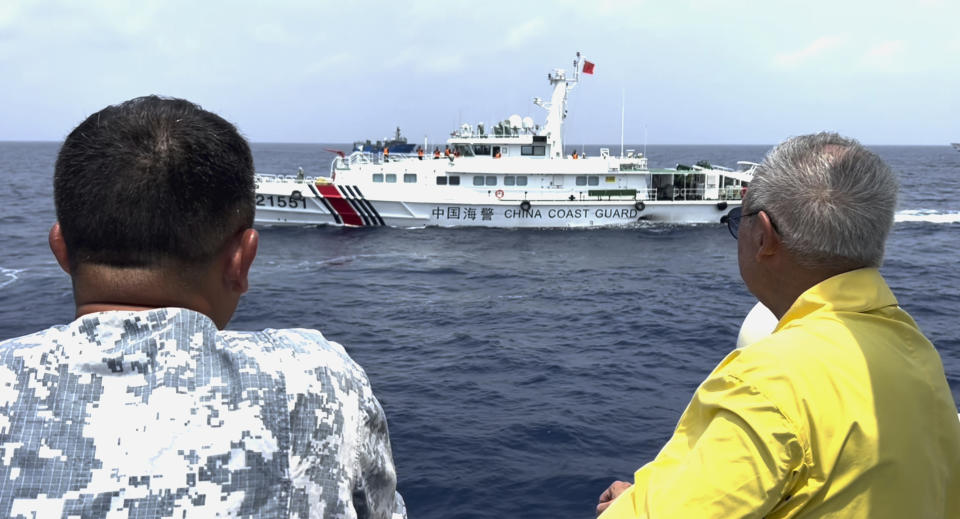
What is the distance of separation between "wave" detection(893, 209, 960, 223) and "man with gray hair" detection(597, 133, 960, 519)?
32717 mm

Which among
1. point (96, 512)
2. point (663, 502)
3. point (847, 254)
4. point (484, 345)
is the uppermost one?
point (847, 254)

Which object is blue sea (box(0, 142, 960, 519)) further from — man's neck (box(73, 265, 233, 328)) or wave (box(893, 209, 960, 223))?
man's neck (box(73, 265, 233, 328))

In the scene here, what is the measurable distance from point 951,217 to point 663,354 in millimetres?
25832

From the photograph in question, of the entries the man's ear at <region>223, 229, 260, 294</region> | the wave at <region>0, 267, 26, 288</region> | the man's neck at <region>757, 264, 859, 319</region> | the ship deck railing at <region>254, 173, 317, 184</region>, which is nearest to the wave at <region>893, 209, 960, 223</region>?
the ship deck railing at <region>254, 173, 317, 184</region>

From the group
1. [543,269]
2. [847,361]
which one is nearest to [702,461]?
[847,361]

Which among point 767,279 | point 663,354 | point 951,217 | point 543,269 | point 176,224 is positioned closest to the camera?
point 176,224

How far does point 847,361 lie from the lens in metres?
1.51

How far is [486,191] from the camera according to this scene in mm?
27250

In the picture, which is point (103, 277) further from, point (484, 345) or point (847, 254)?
point (484, 345)

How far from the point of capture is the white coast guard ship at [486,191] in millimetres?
26719

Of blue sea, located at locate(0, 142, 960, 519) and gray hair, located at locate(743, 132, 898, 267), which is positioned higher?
gray hair, located at locate(743, 132, 898, 267)

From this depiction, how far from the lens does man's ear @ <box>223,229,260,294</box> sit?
1260 millimetres

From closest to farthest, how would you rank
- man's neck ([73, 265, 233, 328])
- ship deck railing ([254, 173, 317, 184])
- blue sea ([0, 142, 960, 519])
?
man's neck ([73, 265, 233, 328]) → blue sea ([0, 142, 960, 519]) → ship deck railing ([254, 173, 317, 184])

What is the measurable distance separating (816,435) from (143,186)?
1.31 meters
